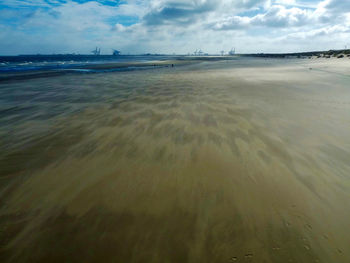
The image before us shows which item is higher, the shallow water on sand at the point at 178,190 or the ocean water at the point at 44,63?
the ocean water at the point at 44,63

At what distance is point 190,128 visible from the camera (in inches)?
246

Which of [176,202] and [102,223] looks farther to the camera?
[176,202]

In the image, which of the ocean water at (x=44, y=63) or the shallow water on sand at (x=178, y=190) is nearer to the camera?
the shallow water on sand at (x=178, y=190)

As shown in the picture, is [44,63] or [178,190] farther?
[44,63]

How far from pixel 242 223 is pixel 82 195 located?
2.90 metres

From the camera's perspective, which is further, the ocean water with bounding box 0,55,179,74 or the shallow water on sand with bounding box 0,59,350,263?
the ocean water with bounding box 0,55,179,74

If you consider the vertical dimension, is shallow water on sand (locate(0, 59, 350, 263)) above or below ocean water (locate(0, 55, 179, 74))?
below

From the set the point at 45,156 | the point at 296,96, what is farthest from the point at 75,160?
the point at 296,96

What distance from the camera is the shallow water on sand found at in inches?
94.3

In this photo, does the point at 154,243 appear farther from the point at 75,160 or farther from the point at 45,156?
the point at 45,156

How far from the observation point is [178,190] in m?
3.45

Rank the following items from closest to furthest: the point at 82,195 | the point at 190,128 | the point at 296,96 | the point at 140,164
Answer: the point at 82,195 < the point at 140,164 < the point at 190,128 < the point at 296,96

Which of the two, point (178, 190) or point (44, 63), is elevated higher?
point (44, 63)

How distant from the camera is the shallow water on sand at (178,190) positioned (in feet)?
7.86
